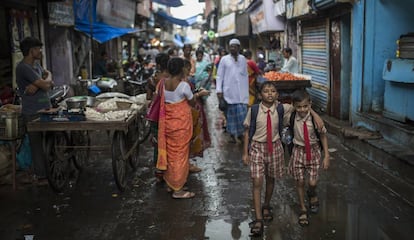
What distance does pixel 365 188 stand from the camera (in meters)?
5.84

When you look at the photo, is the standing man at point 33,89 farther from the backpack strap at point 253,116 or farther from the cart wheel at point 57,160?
the backpack strap at point 253,116

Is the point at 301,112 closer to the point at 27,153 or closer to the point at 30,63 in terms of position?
the point at 30,63

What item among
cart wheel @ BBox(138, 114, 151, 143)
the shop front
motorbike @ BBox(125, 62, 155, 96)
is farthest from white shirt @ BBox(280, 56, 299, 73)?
the shop front

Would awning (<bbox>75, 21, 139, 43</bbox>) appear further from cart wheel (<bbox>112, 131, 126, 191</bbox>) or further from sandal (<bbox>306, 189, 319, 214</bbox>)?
sandal (<bbox>306, 189, 319, 214</bbox>)

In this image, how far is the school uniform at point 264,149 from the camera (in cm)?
462

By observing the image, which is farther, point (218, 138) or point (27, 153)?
point (218, 138)

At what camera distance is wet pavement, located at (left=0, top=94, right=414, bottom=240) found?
14.9ft

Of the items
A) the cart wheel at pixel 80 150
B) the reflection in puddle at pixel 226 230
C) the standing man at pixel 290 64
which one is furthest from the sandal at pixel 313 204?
the standing man at pixel 290 64

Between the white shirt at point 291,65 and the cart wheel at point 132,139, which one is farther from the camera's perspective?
the white shirt at point 291,65

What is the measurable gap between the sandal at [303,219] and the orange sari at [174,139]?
155cm

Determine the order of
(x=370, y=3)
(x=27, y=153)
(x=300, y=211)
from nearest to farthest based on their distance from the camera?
(x=300, y=211) → (x=27, y=153) → (x=370, y=3)

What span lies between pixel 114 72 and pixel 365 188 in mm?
11917

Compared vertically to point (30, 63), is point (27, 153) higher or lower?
lower

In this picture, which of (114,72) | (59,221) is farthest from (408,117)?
(114,72)
